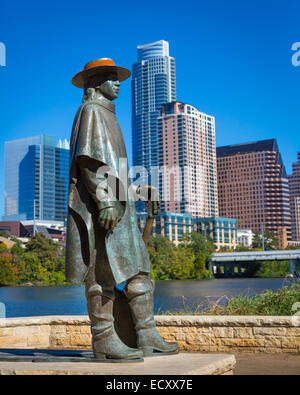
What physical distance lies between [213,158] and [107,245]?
14638 cm

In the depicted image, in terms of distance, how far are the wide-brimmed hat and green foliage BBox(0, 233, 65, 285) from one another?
48461 mm

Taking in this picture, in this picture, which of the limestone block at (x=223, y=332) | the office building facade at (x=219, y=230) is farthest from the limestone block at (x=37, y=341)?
the office building facade at (x=219, y=230)

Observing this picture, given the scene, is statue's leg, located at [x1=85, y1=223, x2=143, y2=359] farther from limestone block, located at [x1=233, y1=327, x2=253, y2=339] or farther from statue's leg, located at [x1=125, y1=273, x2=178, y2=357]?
limestone block, located at [x1=233, y1=327, x2=253, y2=339]

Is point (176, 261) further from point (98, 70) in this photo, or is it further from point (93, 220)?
point (93, 220)

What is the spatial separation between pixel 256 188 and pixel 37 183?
7037 centimetres

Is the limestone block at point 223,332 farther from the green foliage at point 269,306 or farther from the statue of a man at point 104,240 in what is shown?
the statue of a man at point 104,240

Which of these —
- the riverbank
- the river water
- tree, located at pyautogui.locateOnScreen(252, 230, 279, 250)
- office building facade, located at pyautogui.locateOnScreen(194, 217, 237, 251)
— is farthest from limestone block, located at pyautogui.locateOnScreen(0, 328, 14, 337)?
tree, located at pyautogui.locateOnScreen(252, 230, 279, 250)

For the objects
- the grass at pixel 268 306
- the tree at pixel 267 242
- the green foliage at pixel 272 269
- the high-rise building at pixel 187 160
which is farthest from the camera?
the high-rise building at pixel 187 160

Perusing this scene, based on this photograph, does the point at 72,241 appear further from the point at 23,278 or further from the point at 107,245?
the point at 23,278

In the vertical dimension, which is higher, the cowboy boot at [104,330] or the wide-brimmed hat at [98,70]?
the wide-brimmed hat at [98,70]

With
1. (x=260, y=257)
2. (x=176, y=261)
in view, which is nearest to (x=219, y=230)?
(x=260, y=257)

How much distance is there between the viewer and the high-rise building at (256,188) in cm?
15288

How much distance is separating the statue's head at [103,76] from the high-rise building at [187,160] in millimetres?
116536
